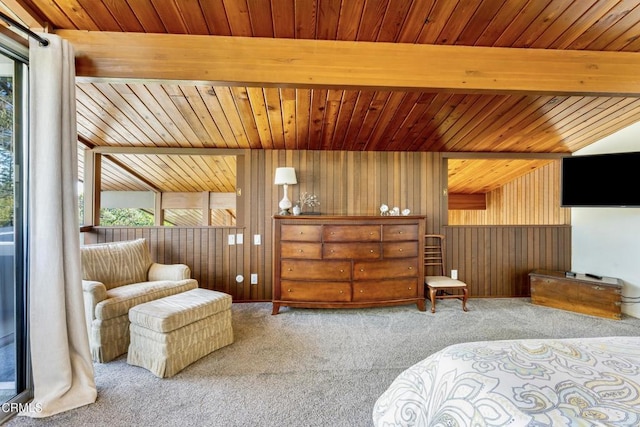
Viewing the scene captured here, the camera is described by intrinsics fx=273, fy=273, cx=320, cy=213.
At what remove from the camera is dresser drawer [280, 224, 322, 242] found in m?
3.08

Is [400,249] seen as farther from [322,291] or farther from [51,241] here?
[51,241]

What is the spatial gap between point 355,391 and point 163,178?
457cm

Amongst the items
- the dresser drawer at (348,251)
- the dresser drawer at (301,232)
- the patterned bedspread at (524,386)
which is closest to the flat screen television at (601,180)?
the dresser drawer at (348,251)

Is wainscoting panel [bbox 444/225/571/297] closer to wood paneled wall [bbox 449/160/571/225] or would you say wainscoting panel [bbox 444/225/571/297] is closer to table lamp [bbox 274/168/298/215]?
wood paneled wall [bbox 449/160/571/225]

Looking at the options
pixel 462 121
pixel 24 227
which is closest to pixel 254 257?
pixel 24 227

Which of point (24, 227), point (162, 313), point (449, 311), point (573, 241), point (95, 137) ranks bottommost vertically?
point (449, 311)

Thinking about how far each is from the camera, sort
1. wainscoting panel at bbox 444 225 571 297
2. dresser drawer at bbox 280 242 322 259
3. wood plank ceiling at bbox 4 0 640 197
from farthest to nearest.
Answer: wainscoting panel at bbox 444 225 571 297, dresser drawer at bbox 280 242 322 259, wood plank ceiling at bbox 4 0 640 197

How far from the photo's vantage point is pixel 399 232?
3.19m

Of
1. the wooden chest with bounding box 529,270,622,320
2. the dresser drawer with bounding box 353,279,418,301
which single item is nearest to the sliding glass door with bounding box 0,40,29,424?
the dresser drawer with bounding box 353,279,418,301

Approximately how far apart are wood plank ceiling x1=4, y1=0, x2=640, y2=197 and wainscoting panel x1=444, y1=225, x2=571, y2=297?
1.15 metres

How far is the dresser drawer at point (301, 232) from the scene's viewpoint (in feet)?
10.1

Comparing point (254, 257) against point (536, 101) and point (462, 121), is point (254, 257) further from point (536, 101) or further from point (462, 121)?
point (536, 101)

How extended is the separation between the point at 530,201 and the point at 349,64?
4.31 metres

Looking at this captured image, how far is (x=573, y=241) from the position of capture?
380 centimetres
